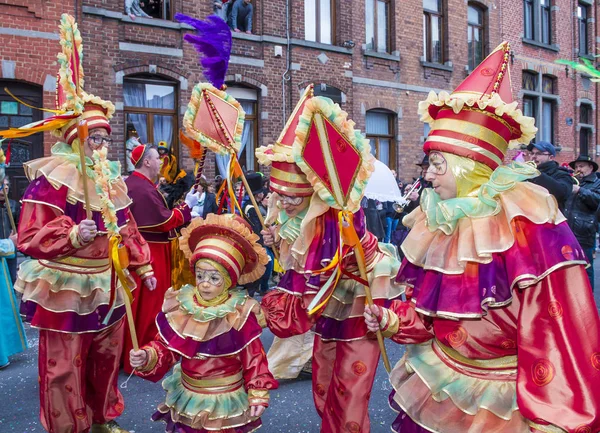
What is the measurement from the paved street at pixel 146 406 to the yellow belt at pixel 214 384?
1215mm

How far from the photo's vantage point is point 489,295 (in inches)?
75.5

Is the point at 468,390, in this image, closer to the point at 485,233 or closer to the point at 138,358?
the point at 485,233

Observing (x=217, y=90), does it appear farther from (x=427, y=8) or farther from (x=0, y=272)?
(x=427, y=8)

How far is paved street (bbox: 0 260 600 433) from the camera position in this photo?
13.9 feet

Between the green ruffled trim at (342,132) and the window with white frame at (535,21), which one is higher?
the window with white frame at (535,21)

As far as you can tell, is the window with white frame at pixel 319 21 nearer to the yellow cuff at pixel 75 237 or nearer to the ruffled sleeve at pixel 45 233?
the ruffled sleeve at pixel 45 233

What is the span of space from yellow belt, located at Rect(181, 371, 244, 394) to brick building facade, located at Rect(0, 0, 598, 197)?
9.01 meters

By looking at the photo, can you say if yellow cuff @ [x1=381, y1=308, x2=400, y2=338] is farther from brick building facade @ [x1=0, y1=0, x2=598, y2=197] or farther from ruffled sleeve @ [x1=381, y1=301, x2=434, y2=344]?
brick building facade @ [x1=0, y1=0, x2=598, y2=197]

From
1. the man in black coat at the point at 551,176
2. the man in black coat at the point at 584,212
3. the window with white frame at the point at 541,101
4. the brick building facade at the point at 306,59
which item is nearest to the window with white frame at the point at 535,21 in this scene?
the brick building facade at the point at 306,59

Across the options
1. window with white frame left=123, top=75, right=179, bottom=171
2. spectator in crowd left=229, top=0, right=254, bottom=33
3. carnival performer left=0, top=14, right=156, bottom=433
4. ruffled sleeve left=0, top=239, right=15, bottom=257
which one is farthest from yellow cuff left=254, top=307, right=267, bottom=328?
spectator in crowd left=229, top=0, right=254, bottom=33

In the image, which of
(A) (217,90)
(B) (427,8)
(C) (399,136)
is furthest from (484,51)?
(A) (217,90)

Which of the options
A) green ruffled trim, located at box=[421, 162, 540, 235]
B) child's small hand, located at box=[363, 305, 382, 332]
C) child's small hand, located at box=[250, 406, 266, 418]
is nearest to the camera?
green ruffled trim, located at box=[421, 162, 540, 235]

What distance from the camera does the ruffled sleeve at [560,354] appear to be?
68.1 inches

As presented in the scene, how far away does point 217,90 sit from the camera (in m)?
4.15
